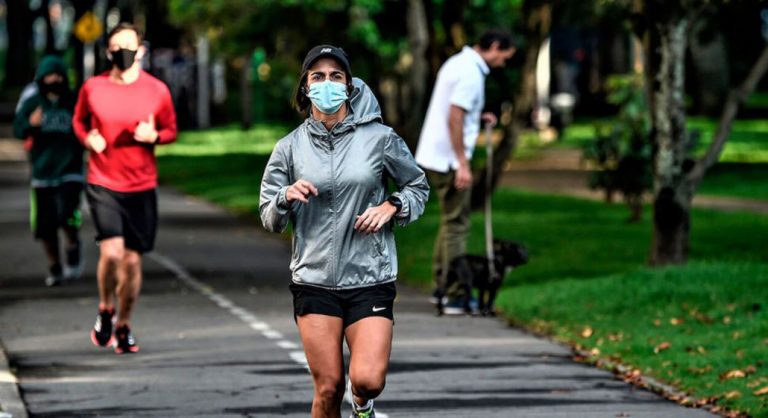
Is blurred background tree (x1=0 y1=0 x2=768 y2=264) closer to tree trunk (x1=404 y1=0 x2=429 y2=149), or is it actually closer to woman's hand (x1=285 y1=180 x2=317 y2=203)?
tree trunk (x1=404 y1=0 x2=429 y2=149)

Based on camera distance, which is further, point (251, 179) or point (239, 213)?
point (251, 179)

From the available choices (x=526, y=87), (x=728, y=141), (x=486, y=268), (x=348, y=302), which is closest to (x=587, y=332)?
(x=486, y=268)

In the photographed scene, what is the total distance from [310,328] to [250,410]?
2362 mm

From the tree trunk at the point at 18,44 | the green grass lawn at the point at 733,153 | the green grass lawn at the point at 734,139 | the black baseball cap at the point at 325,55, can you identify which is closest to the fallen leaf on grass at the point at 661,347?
the black baseball cap at the point at 325,55

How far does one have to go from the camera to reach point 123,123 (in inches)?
459

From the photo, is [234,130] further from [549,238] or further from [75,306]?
[75,306]

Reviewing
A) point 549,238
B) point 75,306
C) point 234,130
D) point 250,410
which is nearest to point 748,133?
point 234,130

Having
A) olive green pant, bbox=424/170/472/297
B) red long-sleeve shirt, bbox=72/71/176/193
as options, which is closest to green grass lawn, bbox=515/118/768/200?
olive green pant, bbox=424/170/472/297

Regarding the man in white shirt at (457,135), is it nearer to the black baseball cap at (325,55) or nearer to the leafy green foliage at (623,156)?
the black baseball cap at (325,55)

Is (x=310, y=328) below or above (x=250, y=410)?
above

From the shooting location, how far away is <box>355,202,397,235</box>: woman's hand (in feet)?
23.9

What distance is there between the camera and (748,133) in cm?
4466

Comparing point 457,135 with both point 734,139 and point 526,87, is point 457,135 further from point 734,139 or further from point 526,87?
point 734,139

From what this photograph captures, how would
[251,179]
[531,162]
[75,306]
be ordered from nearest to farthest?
[75,306] → [251,179] → [531,162]
